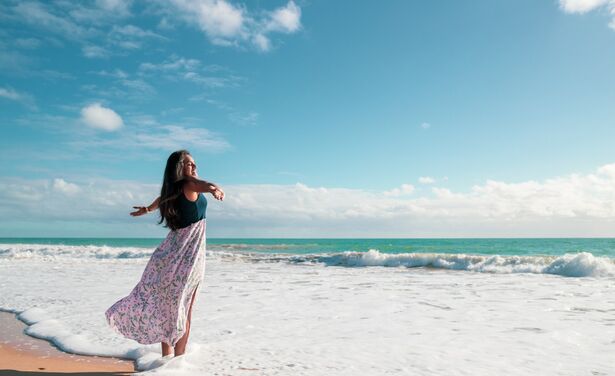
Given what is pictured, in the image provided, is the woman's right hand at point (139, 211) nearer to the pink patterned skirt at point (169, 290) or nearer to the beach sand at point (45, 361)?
the pink patterned skirt at point (169, 290)

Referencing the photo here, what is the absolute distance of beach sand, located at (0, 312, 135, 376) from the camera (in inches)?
168

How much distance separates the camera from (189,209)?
13.4 ft

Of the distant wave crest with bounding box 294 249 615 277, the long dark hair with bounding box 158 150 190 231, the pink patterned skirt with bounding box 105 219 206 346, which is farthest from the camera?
the distant wave crest with bounding box 294 249 615 277

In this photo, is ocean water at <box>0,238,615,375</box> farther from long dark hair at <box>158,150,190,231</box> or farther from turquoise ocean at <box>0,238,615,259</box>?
turquoise ocean at <box>0,238,615,259</box>

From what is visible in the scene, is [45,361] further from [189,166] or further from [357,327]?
[357,327]

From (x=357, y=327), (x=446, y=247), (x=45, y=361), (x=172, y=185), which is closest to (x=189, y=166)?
(x=172, y=185)

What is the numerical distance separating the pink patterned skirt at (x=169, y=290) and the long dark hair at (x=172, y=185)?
214 mm

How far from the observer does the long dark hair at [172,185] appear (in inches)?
157

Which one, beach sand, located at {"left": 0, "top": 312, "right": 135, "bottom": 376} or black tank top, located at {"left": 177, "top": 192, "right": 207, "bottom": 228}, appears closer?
black tank top, located at {"left": 177, "top": 192, "right": 207, "bottom": 228}

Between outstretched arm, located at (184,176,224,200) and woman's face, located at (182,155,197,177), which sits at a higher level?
woman's face, located at (182,155,197,177)

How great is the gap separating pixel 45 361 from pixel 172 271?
1.76m

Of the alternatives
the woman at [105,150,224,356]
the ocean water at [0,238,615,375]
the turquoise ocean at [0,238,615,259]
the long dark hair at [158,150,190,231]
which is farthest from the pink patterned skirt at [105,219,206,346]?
the turquoise ocean at [0,238,615,259]

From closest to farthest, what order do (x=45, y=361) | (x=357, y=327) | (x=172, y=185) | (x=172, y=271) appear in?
(x=172, y=185) → (x=172, y=271) → (x=45, y=361) → (x=357, y=327)

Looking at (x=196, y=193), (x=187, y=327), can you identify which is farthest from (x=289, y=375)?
(x=196, y=193)
